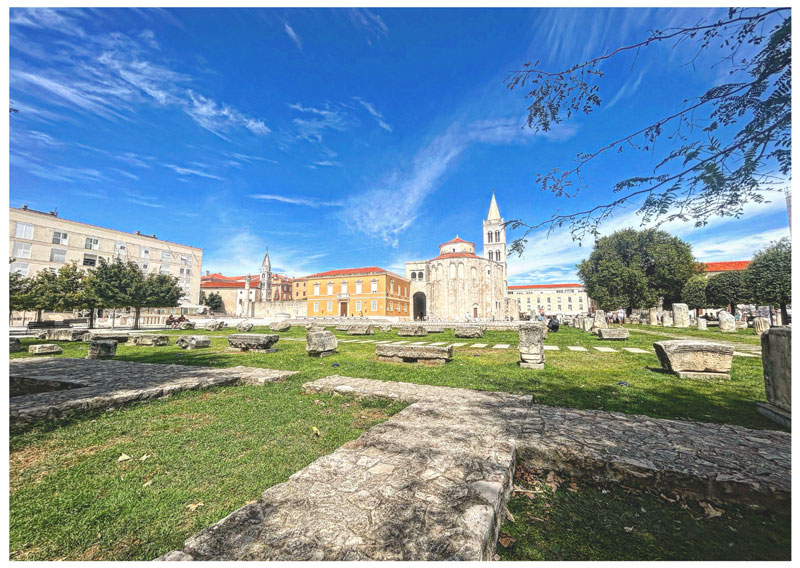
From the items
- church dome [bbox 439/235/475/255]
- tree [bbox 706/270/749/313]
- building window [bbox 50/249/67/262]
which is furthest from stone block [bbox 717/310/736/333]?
building window [bbox 50/249/67/262]

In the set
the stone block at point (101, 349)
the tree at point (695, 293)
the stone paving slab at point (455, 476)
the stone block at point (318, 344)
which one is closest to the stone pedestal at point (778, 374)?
the stone paving slab at point (455, 476)

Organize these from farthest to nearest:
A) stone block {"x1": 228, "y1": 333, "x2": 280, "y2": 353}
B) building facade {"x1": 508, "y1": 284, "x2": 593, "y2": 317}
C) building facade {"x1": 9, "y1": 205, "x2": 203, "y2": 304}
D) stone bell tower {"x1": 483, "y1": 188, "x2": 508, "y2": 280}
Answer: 1. building facade {"x1": 508, "y1": 284, "x2": 593, "y2": 317}
2. stone bell tower {"x1": 483, "y1": 188, "x2": 508, "y2": 280}
3. building facade {"x1": 9, "y1": 205, "x2": 203, "y2": 304}
4. stone block {"x1": 228, "y1": 333, "x2": 280, "y2": 353}

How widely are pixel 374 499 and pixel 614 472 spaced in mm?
1940

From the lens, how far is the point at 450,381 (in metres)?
5.99

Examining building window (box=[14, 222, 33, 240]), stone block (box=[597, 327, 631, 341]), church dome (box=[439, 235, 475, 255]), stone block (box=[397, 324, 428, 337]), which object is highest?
church dome (box=[439, 235, 475, 255])

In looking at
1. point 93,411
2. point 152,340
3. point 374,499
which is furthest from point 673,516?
point 152,340

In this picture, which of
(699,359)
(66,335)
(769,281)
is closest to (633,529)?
(699,359)

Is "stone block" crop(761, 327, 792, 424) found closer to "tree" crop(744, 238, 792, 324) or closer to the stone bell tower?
"tree" crop(744, 238, 792, 324)

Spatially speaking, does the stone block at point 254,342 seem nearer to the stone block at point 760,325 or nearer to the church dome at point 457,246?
the stone block at point 760,325

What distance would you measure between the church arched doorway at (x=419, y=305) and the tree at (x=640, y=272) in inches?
1136

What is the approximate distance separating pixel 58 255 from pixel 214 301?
26156 millimetres

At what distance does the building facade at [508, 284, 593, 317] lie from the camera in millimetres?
90750

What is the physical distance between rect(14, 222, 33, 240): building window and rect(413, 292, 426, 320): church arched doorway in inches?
1932

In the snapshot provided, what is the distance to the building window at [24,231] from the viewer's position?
31703 millimetres
